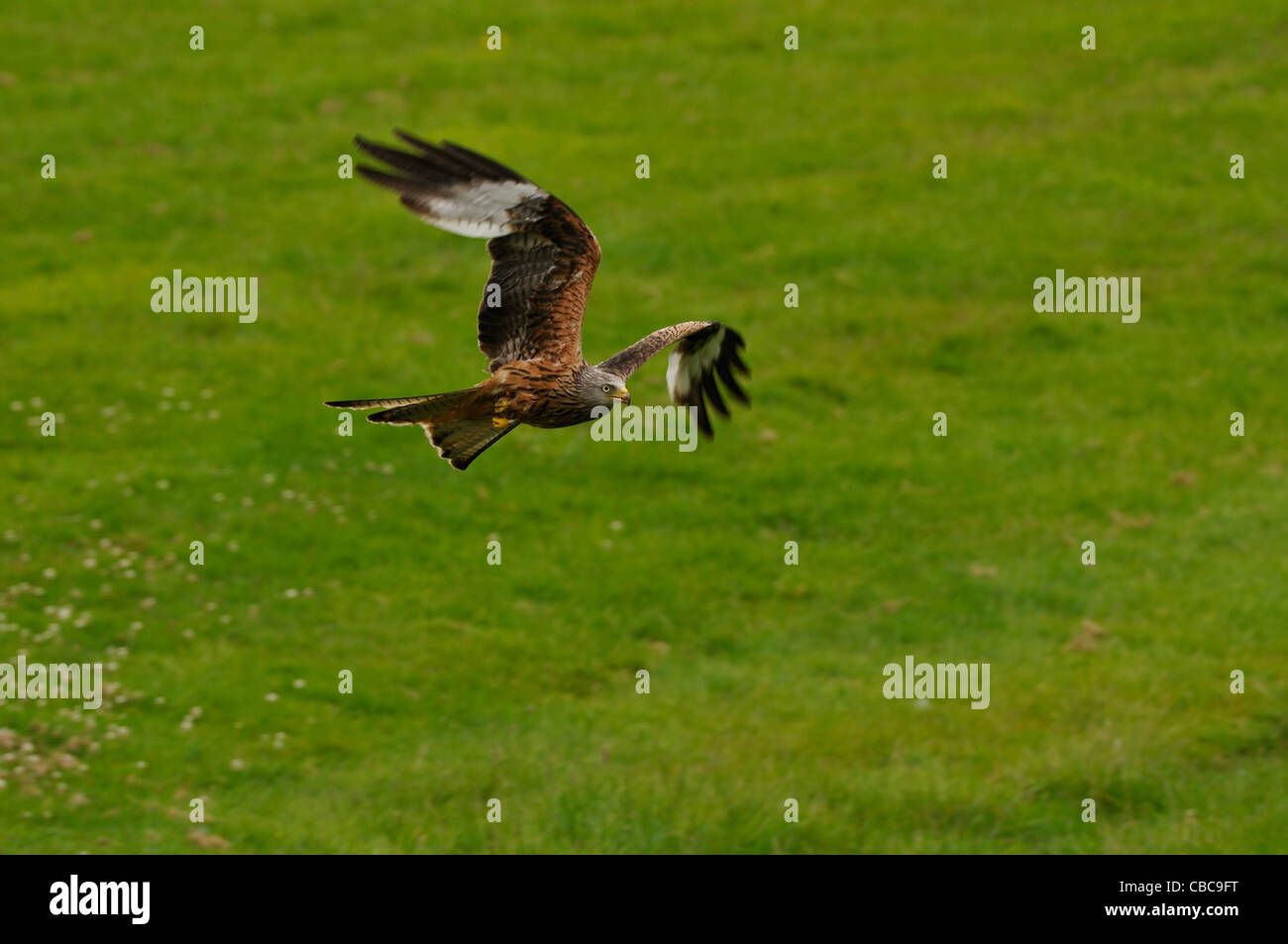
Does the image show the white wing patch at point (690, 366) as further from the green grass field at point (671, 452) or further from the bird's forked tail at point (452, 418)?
the green grass field at point (671, 452)

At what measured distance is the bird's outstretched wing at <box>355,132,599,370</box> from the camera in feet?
40.2

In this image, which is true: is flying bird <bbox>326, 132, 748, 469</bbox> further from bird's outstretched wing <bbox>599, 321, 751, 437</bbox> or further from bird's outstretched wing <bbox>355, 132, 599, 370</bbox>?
bird's outstretched wing <bbox>599, 321, 751, 437</bbox>

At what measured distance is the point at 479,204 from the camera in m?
12.4

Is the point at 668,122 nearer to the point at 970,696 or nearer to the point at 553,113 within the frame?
the point at 553,113

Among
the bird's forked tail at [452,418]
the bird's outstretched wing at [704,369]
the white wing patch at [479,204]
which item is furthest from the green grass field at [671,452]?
the white wing patch at [479,204]

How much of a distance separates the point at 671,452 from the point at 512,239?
35.6 ft

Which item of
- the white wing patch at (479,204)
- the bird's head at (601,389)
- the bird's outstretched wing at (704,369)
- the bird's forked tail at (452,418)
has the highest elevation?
→ the white wing patch at (479,204)

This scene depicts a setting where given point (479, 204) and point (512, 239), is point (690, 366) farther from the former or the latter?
point (479, 204)

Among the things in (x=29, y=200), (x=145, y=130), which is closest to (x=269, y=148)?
(x=145, y=130)

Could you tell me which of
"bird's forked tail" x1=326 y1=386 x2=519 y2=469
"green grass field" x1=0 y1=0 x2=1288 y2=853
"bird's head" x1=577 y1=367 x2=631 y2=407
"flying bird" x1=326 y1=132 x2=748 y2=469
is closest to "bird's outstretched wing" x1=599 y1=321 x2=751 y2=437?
"flying bird" x1=326 y1=132 x2=748 y2=469

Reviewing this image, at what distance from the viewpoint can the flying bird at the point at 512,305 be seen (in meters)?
12.1

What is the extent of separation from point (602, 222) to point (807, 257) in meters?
3.82

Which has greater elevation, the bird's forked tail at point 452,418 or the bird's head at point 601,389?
the bird's head at point 601,389

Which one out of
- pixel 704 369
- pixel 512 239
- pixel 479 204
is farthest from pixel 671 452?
pixel 479 204
